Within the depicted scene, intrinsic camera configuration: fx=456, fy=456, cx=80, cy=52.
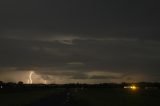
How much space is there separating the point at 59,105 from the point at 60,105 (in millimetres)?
130

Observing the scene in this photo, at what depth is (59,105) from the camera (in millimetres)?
58062

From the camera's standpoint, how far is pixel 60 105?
58094 millimetres
